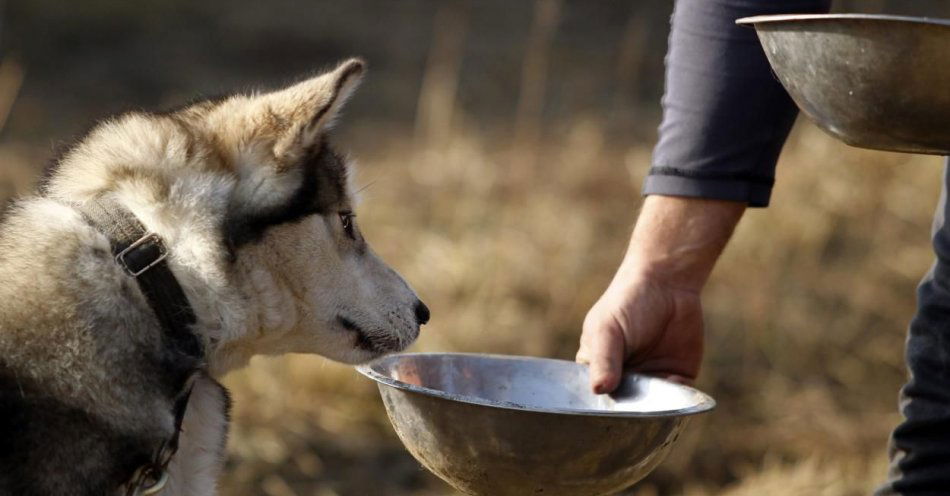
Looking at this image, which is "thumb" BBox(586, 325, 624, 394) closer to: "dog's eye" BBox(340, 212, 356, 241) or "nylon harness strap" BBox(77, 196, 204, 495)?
"dog's eye" BBox(340, 212, 356, 241)

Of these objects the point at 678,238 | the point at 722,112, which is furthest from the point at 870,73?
the point at 678,238

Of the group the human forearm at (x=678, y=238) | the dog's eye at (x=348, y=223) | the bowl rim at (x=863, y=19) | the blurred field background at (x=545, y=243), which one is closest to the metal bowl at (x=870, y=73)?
the bowl rim at (x=863, y=19)

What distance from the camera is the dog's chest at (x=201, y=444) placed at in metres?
2.52

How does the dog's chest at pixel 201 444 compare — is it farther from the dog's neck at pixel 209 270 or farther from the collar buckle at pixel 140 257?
the collar buckle at pixel 140 257

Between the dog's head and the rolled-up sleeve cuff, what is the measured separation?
76 centimetres

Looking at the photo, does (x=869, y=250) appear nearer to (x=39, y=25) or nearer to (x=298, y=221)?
(x=298, y=221)

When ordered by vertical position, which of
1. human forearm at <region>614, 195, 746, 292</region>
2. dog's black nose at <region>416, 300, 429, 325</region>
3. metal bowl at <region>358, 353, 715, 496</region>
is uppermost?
human forearm at <region>614, 195, 746, 292</region>

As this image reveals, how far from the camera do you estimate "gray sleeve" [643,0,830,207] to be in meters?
2.80

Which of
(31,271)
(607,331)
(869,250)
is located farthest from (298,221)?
(869,250)

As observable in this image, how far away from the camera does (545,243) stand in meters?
5.98

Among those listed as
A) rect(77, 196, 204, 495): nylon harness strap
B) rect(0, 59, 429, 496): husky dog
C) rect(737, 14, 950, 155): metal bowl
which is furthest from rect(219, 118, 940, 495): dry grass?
rect(737, 14, 950, 155): metal bowl

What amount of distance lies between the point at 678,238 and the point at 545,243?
308 cm

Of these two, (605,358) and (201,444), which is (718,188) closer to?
(605,358)

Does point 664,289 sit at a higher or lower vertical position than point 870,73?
lower
